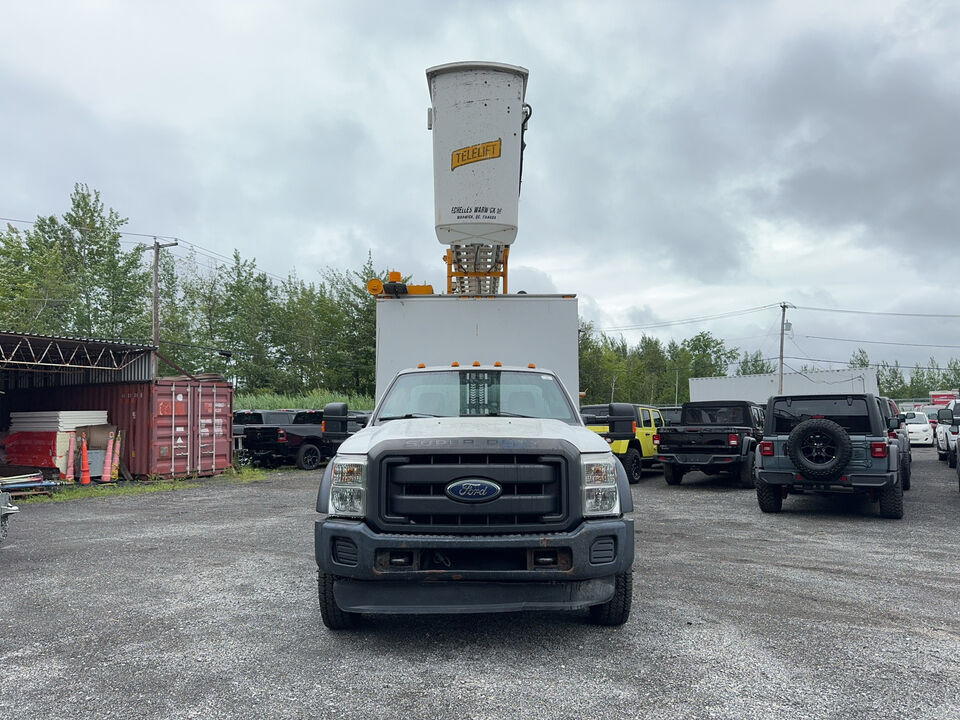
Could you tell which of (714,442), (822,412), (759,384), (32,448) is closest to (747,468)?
(714,442)

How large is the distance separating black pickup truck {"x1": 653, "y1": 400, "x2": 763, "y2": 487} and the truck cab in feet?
32.6

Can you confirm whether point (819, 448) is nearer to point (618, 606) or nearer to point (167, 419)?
point (618, 606)

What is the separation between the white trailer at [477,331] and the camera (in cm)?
817

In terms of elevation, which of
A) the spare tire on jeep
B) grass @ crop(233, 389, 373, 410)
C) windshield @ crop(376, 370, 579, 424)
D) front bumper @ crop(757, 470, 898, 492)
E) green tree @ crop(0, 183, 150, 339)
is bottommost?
front bumper @ crop(757, 470, 898, 492)

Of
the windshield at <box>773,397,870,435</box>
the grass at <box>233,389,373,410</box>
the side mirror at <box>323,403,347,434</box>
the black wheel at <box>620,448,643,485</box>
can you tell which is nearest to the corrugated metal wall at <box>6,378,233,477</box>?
the black wheel at <box>620,448,643,485</box>

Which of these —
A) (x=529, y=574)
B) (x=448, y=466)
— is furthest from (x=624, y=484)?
(x=448, y=466)

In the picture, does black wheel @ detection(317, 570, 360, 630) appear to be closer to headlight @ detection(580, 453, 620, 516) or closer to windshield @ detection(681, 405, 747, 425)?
headlight @ detection(580, 453, 620, 516)

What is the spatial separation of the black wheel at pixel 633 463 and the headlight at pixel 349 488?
1114 centimetres

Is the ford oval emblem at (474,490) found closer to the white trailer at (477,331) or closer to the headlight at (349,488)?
the headlight at (349,488)

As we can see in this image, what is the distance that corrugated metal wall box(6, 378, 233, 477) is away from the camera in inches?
648

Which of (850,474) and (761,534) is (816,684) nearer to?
(761,534)

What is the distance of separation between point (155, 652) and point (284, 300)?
47006 millimetres

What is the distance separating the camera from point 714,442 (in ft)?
44.7

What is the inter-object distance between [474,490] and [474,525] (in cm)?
22
